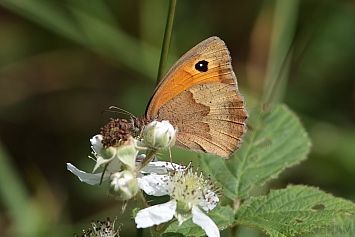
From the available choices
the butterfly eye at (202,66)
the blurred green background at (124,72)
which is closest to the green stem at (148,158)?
the butterfly eye at (202,66)

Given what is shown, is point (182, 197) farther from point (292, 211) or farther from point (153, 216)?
point (292, 211)

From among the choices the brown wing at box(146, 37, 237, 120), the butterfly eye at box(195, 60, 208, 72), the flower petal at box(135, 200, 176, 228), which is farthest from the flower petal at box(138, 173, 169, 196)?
the butterfly eye at box(195, 60, 208, 72)

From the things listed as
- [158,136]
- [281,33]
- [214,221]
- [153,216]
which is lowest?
[214,221]

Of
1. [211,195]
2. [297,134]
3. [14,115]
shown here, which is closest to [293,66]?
[297,134]

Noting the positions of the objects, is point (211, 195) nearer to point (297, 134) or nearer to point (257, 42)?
point (297, 134)

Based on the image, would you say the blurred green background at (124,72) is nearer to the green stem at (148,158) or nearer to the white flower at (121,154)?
the green stem at (148,158)

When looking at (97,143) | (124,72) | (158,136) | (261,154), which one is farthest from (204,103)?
(124,72)

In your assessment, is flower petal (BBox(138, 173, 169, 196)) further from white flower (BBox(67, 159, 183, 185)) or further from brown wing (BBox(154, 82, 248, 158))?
brown wing (BBox(154, 82, 248, 158))
